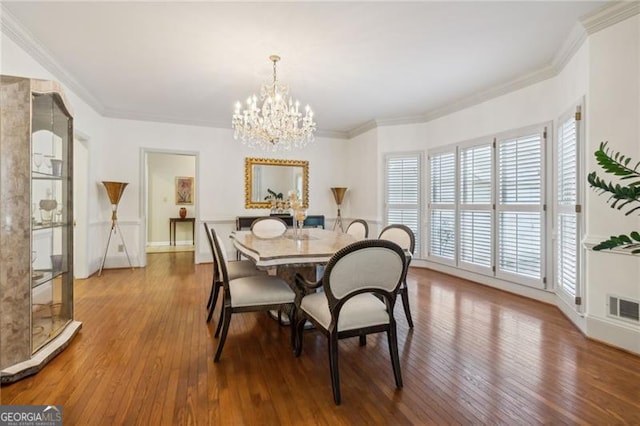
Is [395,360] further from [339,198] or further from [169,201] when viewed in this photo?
[169,201]

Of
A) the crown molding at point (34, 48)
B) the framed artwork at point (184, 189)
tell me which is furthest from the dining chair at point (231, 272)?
the framed artwork at point (184, 189)

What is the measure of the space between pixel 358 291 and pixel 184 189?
7.43 metres

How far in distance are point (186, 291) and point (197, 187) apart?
7.71ft

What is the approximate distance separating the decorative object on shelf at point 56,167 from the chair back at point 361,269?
2.30 meters

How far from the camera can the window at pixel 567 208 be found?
2883 mm

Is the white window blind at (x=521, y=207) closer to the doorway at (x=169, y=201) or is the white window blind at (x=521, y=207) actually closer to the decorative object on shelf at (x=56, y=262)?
the decorative object on shelf at (x=56, y=262)

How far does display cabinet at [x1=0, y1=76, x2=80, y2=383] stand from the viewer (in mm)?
1948

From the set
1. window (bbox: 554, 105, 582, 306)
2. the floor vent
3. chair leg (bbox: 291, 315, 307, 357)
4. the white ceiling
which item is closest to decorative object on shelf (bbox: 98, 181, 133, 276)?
the white ceiling

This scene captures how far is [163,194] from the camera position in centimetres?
798

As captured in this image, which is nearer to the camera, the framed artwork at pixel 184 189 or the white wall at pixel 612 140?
the white wall at pixel 612 140

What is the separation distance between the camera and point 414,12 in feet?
8.24

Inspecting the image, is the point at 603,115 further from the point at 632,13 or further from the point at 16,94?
the point at 16,94

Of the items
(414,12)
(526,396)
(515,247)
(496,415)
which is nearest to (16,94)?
(414,12)

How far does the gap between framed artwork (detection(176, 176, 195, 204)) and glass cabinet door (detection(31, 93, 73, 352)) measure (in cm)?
568
